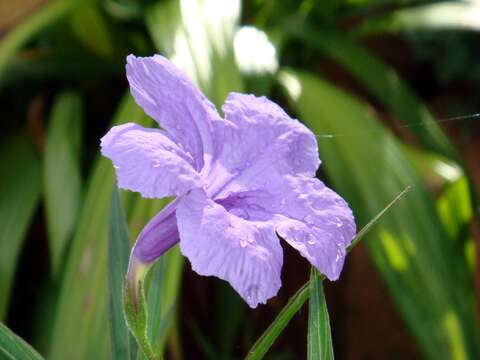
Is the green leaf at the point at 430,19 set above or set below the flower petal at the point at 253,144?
above

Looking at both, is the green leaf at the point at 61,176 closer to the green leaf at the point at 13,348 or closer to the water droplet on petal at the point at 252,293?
the green leaf at the point at 13,348

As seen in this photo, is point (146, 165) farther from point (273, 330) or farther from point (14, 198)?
point (14, 198)

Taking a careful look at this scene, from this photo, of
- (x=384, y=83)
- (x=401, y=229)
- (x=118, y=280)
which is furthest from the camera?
(x=384, y=83)

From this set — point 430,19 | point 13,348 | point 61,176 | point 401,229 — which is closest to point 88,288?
point 61,176

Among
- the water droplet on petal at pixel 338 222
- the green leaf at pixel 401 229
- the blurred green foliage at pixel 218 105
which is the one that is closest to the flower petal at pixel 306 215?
the water droplet on petal at pixel 338 222

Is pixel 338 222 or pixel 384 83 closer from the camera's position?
pixel 338 222

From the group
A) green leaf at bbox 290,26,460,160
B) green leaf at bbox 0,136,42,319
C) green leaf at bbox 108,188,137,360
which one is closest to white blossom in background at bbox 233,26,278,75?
green leaf at bbox 290,26,460,160
